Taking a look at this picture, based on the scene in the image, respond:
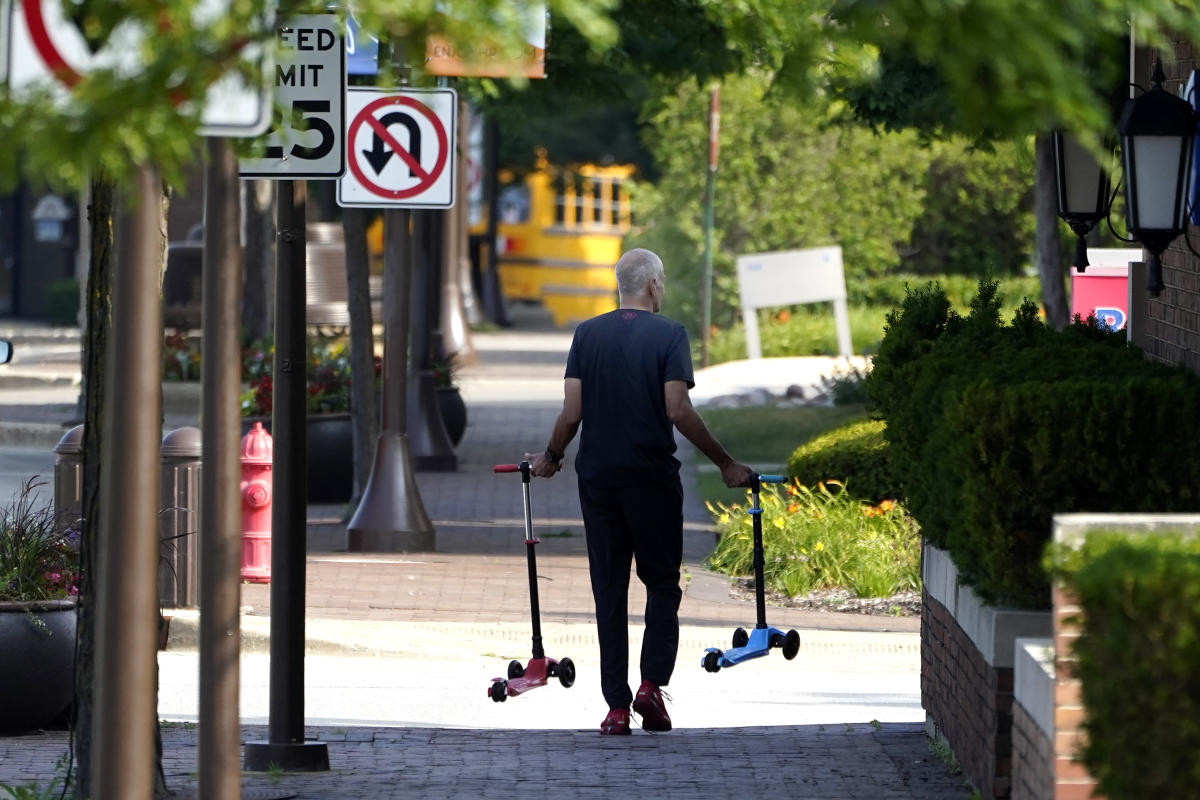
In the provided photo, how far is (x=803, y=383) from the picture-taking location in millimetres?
25859

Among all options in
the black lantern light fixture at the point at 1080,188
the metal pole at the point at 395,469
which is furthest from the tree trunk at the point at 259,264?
the black lantern light fixture at the point at 1080,188

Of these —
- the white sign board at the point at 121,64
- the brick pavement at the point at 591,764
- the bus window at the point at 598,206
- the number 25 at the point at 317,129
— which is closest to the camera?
the white sign board at the point at 121,64

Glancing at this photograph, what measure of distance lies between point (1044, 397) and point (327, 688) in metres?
4.62

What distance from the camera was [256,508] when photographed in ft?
37.7

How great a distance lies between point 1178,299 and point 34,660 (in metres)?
4.44

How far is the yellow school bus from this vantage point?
4781 cm

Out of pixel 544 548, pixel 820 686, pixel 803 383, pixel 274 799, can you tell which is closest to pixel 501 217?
pixel 803 383

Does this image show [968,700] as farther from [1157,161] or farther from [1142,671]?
[1142,671]

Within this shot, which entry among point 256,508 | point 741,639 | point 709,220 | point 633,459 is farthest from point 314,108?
point 709,220

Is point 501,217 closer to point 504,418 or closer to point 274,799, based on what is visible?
point 504,418

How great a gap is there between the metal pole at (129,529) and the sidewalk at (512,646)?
5.18 ft

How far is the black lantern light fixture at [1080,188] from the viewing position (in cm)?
877

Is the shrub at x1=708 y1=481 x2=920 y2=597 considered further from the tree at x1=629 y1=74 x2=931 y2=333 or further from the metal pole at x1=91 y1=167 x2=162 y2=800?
the tree at x1=629 y1=74 x2=931 y2=333

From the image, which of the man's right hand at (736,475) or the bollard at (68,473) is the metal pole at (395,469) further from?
the man's right hand at (736,475)
